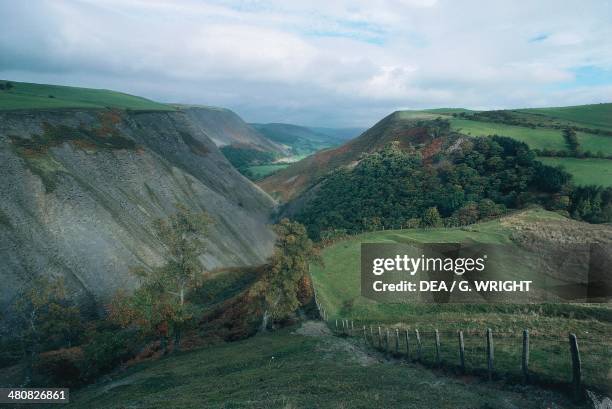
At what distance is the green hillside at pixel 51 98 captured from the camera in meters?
92.9

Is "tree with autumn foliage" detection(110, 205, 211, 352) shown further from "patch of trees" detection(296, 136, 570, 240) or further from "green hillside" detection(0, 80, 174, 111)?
"green hillside" detection(0, 80, 174, 111)

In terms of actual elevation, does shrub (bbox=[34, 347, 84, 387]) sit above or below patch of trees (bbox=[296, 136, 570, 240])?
below

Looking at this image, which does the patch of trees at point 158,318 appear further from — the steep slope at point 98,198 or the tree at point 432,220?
the tree at point 432,220

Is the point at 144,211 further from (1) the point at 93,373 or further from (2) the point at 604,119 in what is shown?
(2) the point at 604,119

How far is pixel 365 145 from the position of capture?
584 feet

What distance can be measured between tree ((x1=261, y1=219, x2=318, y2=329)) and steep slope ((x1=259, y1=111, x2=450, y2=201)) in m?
103

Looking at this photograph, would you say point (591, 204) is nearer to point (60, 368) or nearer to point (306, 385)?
point (306, 385)

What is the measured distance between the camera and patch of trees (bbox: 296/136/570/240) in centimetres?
9088

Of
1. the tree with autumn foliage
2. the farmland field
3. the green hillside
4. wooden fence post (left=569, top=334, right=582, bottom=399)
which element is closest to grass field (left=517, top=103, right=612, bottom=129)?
the farmland field

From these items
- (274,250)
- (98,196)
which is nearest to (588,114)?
(274,250)

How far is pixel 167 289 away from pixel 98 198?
127 ft

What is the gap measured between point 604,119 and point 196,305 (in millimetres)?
145684

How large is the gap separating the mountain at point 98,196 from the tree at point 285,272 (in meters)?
10.9

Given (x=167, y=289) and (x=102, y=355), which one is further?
(x=167, y=289)
